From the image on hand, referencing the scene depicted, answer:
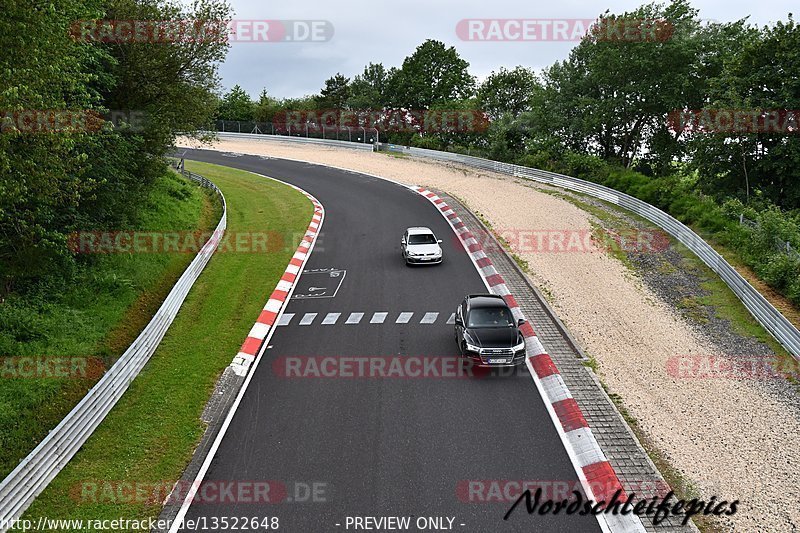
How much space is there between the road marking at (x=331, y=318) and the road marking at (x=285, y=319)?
3.68ft

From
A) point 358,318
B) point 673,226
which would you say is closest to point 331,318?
point 358,318

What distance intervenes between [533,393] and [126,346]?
1138 centimetres

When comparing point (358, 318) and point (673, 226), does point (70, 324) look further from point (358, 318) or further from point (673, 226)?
point (673, 226)

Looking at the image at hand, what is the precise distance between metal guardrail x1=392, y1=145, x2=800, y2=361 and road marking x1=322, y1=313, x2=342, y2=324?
1328cm

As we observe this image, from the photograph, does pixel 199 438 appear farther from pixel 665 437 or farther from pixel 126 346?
pixel 665 437

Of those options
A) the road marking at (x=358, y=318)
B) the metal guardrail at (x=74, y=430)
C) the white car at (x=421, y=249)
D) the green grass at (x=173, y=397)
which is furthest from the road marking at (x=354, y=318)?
the metal guardrail at (x=74, y=430)

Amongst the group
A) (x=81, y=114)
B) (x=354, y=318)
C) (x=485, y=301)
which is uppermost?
(x=81, y=114)

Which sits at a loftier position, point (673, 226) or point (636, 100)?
point (636, 100)

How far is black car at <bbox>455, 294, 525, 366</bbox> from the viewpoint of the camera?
1332 centimetres

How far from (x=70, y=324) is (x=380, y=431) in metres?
9.88

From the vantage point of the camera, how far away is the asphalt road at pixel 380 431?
9312 millimetres

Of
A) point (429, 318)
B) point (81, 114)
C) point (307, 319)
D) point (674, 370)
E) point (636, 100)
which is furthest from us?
point (636, 100)

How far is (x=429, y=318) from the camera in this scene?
54.4ft

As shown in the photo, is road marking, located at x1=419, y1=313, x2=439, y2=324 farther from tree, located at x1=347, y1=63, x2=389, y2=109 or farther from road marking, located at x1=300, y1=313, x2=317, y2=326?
tree, located at x1=347, y1=63, x2=389, y2=109
